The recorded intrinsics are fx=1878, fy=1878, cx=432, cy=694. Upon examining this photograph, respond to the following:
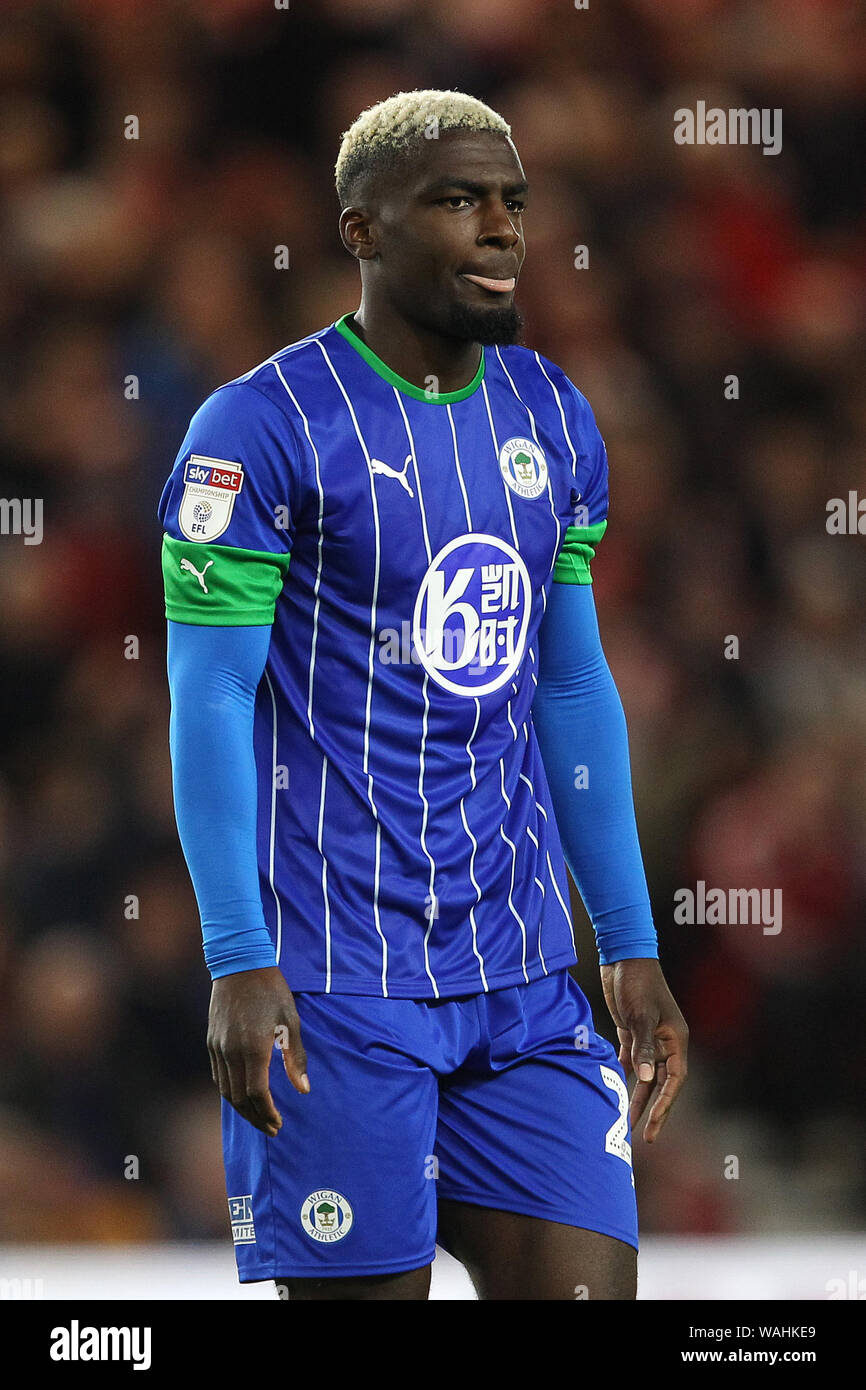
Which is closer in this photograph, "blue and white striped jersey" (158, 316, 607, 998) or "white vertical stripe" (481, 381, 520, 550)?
"blue and white striped jersey" (158, 316, 607, 998)

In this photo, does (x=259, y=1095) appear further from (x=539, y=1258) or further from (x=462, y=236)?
(x=462, y=236)

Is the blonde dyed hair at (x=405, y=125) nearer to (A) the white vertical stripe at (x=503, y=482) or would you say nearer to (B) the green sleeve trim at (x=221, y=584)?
(A) the white vertical stripe at (x=503, y=482)

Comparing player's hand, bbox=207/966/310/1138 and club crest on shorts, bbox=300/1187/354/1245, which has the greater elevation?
player's hand, bbox=207/966/310/1138

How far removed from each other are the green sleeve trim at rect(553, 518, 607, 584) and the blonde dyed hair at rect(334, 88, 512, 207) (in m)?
0.35

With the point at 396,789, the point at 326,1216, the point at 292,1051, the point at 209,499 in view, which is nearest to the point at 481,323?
the point at 209,499

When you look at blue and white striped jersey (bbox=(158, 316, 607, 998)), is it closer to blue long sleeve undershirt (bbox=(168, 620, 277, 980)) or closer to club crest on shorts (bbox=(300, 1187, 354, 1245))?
blue long sleeve undershirt (bbox=(168, 620, 277, 980))

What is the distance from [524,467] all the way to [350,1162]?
0.59 metres

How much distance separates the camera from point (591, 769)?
65.6 inches

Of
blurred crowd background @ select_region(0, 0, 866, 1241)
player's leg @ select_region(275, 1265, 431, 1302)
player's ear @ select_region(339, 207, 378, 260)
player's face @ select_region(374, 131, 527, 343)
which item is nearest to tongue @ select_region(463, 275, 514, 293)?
player's face @ select_region(374, 131, 527, 343)

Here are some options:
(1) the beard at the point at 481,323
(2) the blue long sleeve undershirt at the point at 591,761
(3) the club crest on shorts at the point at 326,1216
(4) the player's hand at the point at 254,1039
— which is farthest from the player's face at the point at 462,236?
(3) the club crest on shorts at the point at 326,1216

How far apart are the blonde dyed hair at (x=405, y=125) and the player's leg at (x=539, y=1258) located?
87 centimetres

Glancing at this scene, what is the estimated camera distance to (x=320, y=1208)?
4.73ft

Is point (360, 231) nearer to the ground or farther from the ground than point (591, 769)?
farther from the ground

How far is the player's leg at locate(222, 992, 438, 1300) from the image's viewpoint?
144cm
